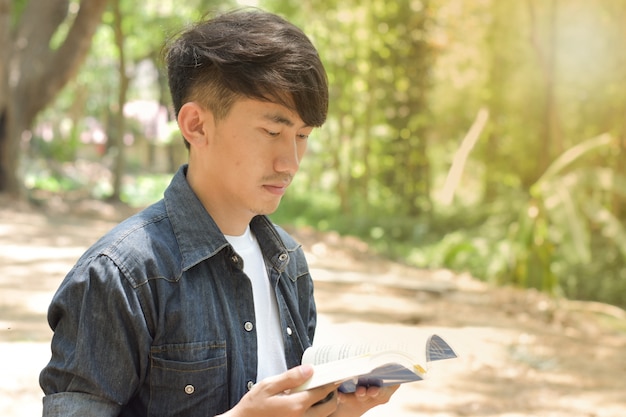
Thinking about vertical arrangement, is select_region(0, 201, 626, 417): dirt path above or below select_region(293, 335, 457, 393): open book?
below

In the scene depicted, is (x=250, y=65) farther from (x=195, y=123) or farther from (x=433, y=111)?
(x=433, y=111)

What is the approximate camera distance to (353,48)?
1530 cm

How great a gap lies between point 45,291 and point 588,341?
4377 mm

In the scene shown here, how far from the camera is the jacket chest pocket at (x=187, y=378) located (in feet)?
4.94

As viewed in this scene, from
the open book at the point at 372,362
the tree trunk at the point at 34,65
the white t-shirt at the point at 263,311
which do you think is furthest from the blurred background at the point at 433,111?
the open book at the point at 372,362

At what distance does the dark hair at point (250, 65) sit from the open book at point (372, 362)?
0.51 meters

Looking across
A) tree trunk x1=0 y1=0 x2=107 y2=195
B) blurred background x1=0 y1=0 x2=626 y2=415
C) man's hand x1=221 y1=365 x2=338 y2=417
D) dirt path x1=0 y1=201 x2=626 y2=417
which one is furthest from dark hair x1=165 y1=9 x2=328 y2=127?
tree trunk x1=0 y1=0 x2=107 y2=195

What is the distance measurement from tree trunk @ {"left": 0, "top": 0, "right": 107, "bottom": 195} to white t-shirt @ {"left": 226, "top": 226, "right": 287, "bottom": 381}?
33.9 feet

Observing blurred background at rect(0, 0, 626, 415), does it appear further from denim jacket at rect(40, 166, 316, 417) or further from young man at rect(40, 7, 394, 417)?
denim jacket at rect(40, 166, 316, 417)

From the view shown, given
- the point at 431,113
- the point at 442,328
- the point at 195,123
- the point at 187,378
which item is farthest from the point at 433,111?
the point at 187,378

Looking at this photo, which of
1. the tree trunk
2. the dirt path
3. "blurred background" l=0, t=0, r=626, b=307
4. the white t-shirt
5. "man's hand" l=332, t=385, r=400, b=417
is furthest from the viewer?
"blurred background" l=0, t=0, r=626, b=307

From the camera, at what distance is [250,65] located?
1.64 meters

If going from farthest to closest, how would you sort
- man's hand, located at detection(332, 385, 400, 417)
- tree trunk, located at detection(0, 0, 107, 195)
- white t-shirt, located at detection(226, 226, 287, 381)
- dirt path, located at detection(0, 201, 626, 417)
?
1. tree trunk, located at detection(0, 0, 107, 195)
2. dirt path, located at detection(0, 201, 626, 417)
3. white t-shirt, located at detection(226, 226, 287, 381)
4. man's hand, located at detection(332, 385, 400, 417)

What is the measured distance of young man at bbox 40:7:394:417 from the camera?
57.3 inches
